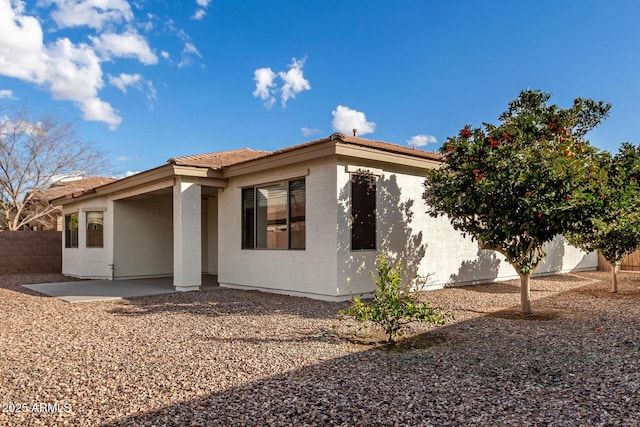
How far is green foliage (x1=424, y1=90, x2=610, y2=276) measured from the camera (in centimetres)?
671

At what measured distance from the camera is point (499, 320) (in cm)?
713

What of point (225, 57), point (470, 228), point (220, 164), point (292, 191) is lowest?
point (470, 228)

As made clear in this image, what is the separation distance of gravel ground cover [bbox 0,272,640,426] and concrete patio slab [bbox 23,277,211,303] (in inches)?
73.2

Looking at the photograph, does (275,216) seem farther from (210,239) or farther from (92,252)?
(92,252)

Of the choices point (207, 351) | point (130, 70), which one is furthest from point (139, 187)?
point (207, 351)

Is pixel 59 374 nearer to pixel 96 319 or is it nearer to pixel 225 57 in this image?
pixel 96 319

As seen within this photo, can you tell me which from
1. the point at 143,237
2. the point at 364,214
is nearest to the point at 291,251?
the point at 364,214

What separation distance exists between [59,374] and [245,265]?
656 cm

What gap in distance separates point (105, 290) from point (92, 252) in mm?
4384

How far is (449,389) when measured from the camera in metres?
3.92

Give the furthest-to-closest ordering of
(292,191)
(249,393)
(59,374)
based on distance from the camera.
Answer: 1. (292,191)
2. (59,374)
3. (249,393)

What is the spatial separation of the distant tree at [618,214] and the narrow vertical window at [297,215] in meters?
5.01

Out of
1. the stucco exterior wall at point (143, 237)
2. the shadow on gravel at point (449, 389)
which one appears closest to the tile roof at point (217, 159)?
the stucco exterior wall at point (143, 237)

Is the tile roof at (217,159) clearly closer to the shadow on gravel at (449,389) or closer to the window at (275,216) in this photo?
the window at (275,216)
